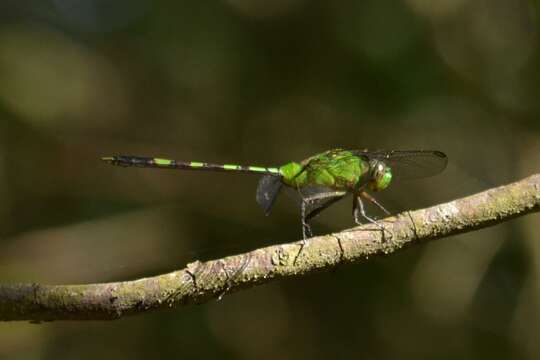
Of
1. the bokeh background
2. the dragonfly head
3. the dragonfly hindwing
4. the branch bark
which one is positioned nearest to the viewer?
the branch bark

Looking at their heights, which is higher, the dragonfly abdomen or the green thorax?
the dragonfly abdomen

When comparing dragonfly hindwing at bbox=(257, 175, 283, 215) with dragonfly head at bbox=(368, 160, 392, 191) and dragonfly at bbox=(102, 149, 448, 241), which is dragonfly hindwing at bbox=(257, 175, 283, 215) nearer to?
dragonfly at bbox=(102, 149, 448, 241)

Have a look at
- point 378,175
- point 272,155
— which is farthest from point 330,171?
point 272,155

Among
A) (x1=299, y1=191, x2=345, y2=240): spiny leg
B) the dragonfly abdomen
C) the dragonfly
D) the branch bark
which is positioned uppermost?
the dragonfly abdomen

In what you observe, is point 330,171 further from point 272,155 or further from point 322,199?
point 272,155

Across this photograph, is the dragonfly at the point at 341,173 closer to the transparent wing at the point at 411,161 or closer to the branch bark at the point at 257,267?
the transparent wing at the point at 411,161

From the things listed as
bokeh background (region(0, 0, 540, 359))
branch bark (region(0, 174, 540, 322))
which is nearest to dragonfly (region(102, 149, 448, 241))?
branch bark (region(0, 174, 540, 322))

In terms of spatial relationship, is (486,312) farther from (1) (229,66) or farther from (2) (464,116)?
(1) (229,66)
